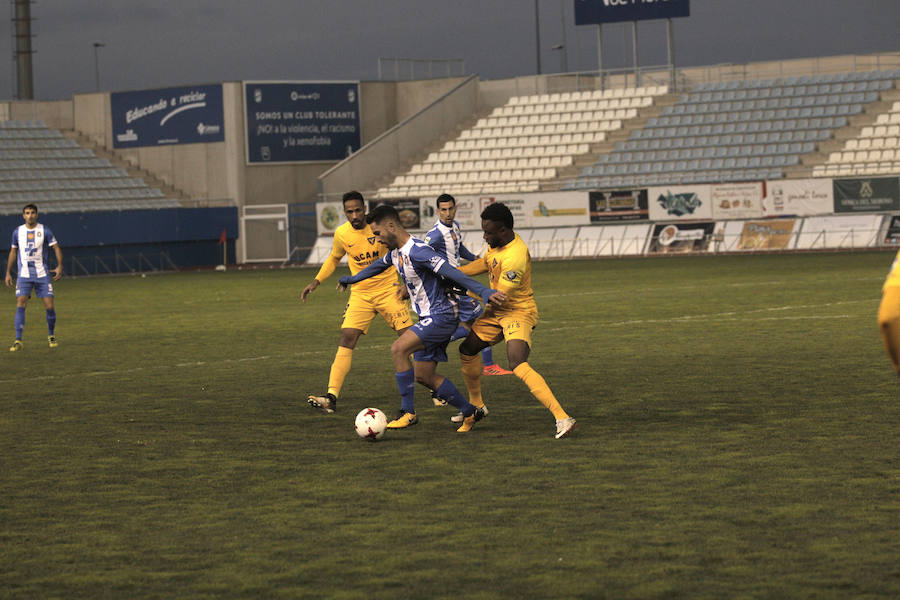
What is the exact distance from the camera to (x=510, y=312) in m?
10.2

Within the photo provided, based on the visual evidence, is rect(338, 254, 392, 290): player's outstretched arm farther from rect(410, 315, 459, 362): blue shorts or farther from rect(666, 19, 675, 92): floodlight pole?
rect(666, 19, 675, 92): floodlight pole

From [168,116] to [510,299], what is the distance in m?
47.8

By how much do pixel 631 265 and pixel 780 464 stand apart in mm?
31087

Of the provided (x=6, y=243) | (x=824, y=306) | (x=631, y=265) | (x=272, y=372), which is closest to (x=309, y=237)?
(x=6, y=243)

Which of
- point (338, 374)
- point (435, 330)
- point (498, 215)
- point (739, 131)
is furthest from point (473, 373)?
point (739, 131)

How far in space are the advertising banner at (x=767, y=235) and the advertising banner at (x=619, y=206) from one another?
142 inches

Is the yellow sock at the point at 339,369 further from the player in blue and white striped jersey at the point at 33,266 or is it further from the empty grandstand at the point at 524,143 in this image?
the empty grandstand at the point at 524,143

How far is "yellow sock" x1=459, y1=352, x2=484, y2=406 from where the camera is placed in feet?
34.8

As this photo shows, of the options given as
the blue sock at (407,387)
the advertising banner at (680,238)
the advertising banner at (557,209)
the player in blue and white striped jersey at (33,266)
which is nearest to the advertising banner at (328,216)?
the advertising banner at (557,209)

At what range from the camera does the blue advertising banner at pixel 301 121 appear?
179 feet

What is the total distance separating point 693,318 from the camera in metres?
20.5

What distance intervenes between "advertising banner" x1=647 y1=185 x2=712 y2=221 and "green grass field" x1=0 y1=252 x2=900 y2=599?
1060 inches

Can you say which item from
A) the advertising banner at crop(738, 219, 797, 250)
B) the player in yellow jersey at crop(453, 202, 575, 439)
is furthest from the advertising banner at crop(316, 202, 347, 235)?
the player in yellow jersey at crop(453, 202, 575, 439)

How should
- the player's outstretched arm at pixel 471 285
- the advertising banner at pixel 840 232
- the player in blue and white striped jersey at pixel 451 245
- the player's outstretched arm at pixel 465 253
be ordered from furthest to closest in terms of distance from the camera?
the advertising banner at pixel 840 232 < the player in blue and white striped jersey at pixel 451 245 < the player's outstretched arm at pixel 465 253 < the player's outstretched arm at pixel 471 285
